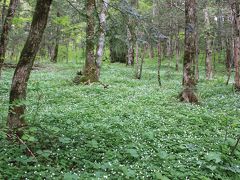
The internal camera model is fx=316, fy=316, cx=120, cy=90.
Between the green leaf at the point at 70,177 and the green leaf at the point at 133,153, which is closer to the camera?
the green leaf at the point at 70,177

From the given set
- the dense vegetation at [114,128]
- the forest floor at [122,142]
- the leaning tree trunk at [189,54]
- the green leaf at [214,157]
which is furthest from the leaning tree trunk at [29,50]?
the leaning tree trunk at [189,54]

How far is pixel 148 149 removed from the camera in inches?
325

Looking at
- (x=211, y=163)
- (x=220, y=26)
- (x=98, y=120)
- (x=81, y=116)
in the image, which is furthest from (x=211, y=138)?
(x=220, y=26)

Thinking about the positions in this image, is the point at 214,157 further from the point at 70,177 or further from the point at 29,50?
the point at 29,50

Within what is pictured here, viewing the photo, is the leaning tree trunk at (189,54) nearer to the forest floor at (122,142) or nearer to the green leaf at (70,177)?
the forest floor at (122,142)

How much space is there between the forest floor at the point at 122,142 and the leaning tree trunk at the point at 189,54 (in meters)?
0.83

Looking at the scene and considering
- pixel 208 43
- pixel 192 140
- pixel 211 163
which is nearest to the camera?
pixel 211 163

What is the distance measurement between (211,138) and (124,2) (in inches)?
186

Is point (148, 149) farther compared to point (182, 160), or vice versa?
point (148, 149)

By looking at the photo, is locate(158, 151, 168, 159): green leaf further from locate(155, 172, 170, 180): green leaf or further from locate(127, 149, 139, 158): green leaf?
locate(155, 172, 170, 180): green leaf

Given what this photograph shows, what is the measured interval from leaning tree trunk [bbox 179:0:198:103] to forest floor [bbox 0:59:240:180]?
0.83m

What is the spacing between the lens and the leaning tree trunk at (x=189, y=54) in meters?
14.5

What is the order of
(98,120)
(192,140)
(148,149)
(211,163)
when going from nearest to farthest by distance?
(211,163) < (148,149) < (192,140) < (98,120)

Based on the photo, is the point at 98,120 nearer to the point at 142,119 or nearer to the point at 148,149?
the point at 142,119
